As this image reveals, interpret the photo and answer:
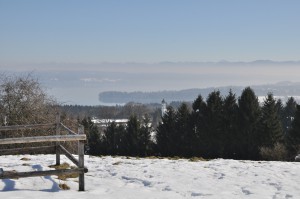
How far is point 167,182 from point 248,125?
40042mm

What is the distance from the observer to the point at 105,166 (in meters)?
13.6

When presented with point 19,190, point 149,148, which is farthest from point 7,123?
point 149,148

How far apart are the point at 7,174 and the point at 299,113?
140 feet

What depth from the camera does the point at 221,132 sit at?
51.2 meters

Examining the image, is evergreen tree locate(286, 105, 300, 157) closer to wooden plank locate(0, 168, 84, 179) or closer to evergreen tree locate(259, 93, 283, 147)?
evergreen tree locate(259, 93, 283, 147)

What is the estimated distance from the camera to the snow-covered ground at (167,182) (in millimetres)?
9359

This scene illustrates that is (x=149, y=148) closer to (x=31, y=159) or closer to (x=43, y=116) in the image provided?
(x=43, y=116)

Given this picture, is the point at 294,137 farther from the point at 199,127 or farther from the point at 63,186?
the point at 63,186

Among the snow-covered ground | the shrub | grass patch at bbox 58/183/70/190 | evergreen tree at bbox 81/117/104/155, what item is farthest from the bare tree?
evergreen tree at bbox 81/117/104/155

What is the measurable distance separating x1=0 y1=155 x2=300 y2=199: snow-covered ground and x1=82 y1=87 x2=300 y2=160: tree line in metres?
29.7

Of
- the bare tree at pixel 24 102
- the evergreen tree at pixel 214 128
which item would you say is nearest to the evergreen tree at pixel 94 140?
the evergreen tree at pixel 214 128

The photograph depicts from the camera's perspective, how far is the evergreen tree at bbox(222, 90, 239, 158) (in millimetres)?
50500

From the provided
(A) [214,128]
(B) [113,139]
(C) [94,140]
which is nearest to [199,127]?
(A) [214,128]

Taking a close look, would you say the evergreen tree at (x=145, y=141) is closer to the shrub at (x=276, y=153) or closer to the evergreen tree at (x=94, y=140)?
the evergreen tree at (x=94, y=140)
